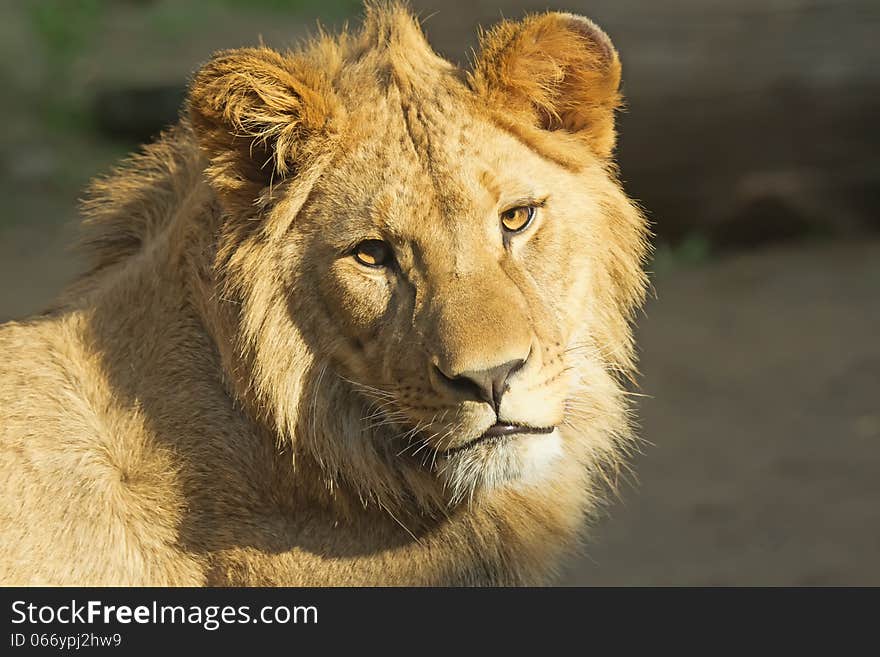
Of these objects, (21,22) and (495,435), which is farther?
(21,22)

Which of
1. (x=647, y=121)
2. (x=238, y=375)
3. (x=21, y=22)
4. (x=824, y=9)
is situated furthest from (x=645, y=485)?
(x=21, y=22)

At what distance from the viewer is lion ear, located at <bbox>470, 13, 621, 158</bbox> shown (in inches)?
155

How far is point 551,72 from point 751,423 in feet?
18.4

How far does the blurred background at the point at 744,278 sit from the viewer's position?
7883 mm

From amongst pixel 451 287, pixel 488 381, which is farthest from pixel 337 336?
pixel 488 381

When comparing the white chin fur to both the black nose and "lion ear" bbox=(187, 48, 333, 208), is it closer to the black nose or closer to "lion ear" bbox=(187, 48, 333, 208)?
the black nose

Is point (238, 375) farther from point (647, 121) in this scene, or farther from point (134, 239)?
point (647, 121)

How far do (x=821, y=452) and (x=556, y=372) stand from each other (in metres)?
5.46

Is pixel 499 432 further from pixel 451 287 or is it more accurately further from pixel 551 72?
pixel 551 72

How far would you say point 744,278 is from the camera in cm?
1107

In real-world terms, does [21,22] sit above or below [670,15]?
below

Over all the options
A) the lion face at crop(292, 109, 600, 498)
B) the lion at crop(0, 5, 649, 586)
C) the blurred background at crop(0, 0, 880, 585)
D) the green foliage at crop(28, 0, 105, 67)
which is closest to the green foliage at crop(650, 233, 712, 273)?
the blurred background at crop(0, 0, 880, 585)

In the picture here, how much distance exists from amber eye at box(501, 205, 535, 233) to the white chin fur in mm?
640

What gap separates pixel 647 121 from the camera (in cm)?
1062
